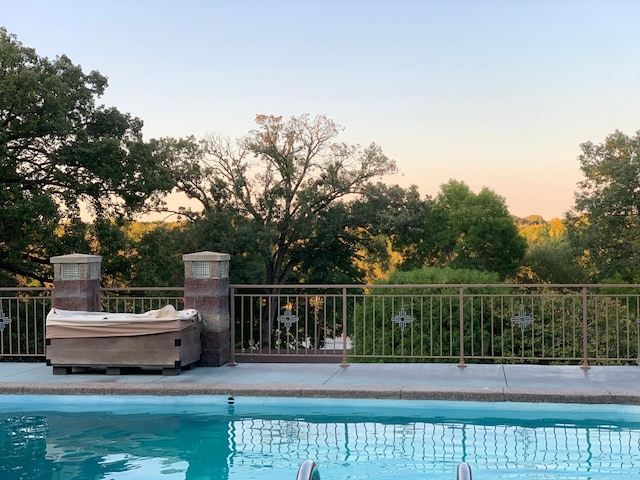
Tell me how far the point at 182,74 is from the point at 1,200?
27.3 ft

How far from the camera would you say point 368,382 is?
8.81 metres

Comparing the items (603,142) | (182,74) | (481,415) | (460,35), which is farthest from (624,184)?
(481,415)

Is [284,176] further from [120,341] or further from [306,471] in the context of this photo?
[306,471]

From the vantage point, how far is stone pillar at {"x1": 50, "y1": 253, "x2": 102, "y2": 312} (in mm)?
10273

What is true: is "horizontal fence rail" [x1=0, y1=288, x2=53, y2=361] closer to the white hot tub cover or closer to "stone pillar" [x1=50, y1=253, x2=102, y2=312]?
"stone pillar" [x1=50, y1=253, x2=102, y2=312]

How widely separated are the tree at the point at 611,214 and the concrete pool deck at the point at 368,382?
21981 mm

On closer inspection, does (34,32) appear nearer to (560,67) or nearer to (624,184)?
(560,67)

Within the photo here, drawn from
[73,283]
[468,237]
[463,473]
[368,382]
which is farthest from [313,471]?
[468,237]

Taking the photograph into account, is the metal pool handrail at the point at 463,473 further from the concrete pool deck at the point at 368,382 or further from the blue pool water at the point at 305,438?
the concrete pool deck at the point at 368,382

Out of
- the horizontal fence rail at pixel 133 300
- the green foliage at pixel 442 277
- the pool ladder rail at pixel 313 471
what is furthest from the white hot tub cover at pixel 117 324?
the green foliage at pixel 442 277

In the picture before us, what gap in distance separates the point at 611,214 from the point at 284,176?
14316mm

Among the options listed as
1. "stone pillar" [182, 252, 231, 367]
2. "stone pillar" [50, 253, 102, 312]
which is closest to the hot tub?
"stone pillar" [182, 252, 231, 367]

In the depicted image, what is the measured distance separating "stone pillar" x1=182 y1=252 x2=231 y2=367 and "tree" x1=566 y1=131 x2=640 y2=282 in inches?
912

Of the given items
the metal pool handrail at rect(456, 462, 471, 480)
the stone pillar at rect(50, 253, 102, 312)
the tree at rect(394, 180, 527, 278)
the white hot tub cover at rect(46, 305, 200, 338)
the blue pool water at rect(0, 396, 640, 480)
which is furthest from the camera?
the tree at rect(394, 180, 527, 278)
